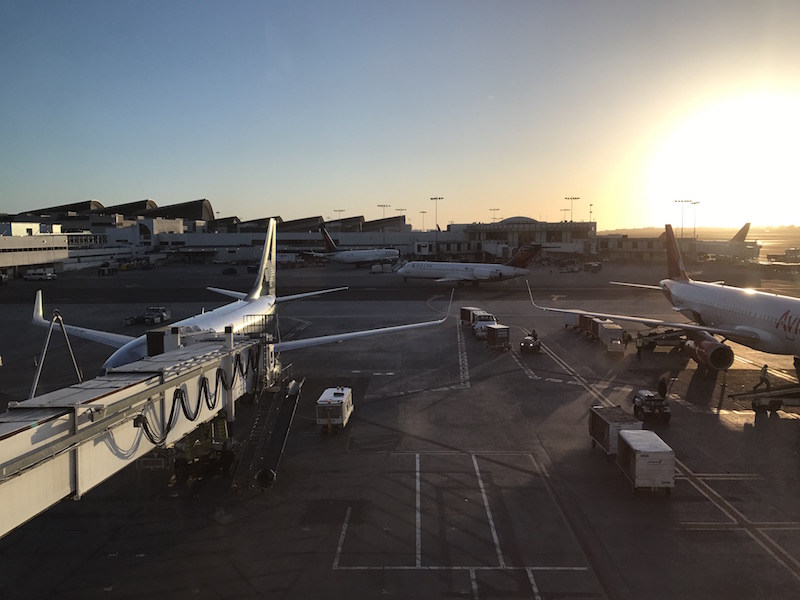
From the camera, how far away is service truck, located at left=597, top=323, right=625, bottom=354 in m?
45.4

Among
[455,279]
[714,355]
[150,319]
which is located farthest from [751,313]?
[455,279]

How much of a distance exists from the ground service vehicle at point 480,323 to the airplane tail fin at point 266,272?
66.5ft

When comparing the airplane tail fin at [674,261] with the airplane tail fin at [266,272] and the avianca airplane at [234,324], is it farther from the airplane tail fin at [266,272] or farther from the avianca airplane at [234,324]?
the airplane tail fin at [266,272]

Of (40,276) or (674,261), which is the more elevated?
(674,261)

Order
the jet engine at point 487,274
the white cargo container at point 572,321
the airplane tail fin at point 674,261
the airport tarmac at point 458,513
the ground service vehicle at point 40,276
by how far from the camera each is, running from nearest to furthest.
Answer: the airport tarmac at point 458,513 < the airplane tail fin at point 674,261 < the white cargo container at point 572,321 < the jet engine at point 487,274 < the ground service vehicle at point 40,276

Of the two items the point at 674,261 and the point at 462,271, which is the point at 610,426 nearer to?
the point at 674,261

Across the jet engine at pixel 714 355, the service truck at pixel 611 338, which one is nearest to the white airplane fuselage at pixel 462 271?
the service truck at pixel 611 338

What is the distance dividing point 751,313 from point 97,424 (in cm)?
4212

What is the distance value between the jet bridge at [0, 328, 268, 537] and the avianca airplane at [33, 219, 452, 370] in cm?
871

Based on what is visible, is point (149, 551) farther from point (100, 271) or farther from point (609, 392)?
point (100, 271)

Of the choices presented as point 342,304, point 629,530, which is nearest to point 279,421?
point 629,530

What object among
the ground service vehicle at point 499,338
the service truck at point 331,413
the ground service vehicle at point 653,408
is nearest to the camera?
the service truck at point 331,413

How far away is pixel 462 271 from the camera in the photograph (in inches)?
3829

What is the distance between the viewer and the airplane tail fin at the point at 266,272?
4394 centimetres
